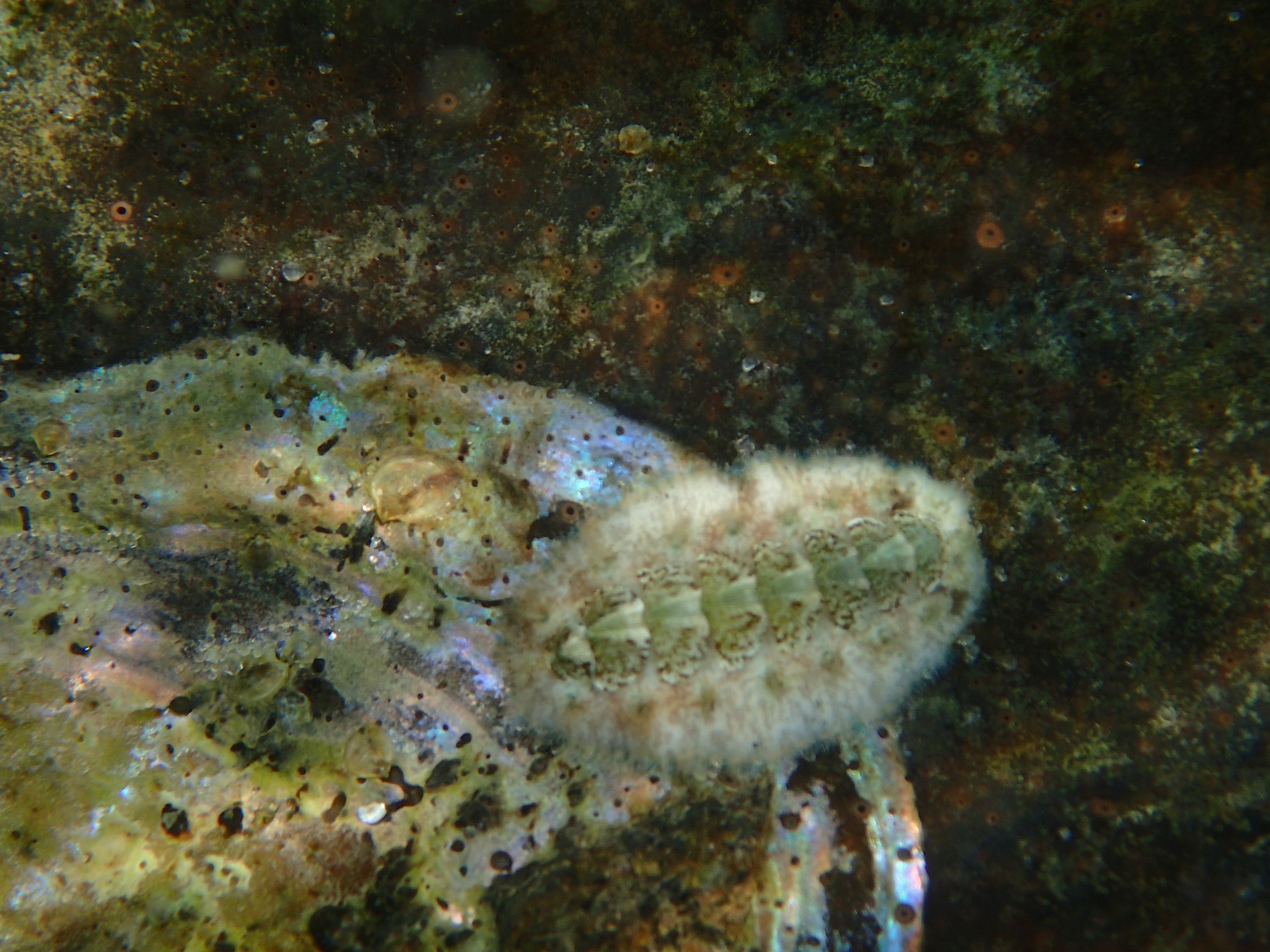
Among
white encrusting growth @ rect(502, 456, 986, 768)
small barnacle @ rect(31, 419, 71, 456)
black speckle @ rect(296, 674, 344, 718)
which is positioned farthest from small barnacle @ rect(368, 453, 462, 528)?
small barnacle @ rect(31, 419, 71, 456)

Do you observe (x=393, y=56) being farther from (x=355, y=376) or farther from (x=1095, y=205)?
(x=1095, y=205)

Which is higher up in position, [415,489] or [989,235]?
[989,235]

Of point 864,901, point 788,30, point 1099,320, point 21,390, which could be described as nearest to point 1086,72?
point 1099,320

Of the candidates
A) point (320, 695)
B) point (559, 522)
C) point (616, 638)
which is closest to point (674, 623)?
point (616, 638)

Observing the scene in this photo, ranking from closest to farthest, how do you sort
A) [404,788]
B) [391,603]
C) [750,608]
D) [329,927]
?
[329,927], [404,788], [391,603], [750,608]

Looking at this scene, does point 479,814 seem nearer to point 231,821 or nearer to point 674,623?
point 231,821

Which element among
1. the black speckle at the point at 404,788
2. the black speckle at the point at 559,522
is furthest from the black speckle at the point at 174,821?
the black speckle at the point at 559,522
